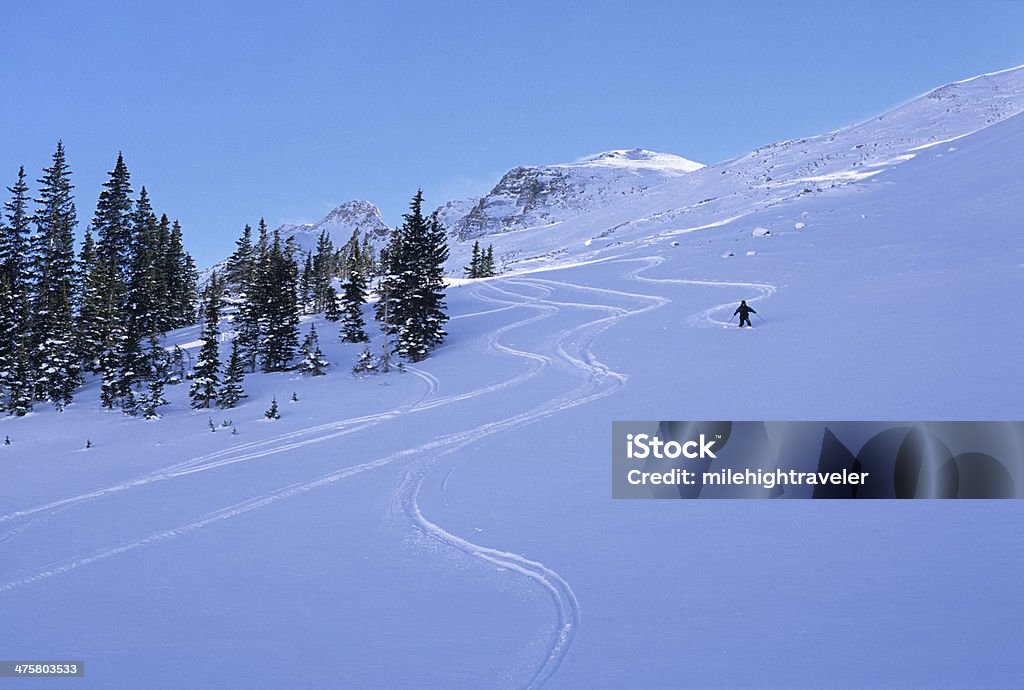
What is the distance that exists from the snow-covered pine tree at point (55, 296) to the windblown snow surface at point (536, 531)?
Result: 4.58 metres

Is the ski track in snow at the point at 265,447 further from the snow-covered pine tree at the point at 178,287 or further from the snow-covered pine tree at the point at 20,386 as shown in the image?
the snow-covered pine tree at the point at 178,287

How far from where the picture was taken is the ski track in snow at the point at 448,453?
7391mm

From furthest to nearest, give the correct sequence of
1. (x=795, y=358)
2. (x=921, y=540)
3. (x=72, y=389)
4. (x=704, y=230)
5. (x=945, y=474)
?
1. (x=704, y=230)
2. (x=72, y=389)
3. (x=795, y=358)
4. (x=945, y=474)
5. (x=921, y=540)

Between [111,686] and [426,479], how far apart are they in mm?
6053

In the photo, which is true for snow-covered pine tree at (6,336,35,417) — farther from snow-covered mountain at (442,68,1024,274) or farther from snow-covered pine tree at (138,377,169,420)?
snow-covered mountain at (442,68,1024,274)

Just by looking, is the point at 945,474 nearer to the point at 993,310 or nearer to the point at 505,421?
the point at 505,421

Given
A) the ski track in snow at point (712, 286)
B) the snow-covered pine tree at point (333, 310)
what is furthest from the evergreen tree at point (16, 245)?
the ski track in snow at point (712, 286)

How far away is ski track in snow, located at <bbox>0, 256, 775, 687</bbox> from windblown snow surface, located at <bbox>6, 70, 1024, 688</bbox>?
0.19ft

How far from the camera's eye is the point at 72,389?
1134 inches

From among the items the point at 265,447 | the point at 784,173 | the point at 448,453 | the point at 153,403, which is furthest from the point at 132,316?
the point at 784,173

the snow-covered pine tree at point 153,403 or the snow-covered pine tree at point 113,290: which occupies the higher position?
the snow-covered pine tree at point 113,290

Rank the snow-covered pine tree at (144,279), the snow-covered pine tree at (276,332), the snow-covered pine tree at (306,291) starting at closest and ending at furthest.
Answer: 1. the snow-covered pine tree at (276,332)
2. the snow-covered pine tree at (144,279)
3. the snow-covered pine tree at (306,291)

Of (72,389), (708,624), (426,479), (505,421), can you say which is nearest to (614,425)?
(505,421)

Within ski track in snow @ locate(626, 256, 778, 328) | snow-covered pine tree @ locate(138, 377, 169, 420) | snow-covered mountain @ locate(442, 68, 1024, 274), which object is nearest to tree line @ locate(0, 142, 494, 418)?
snow-covered pine tree @ locate(138, 377, 169, 420)
